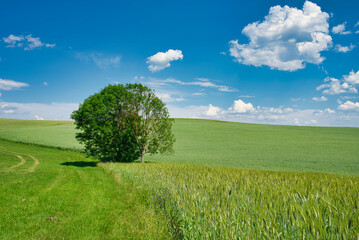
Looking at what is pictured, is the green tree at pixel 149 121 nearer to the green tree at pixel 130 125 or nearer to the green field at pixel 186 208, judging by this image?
the green tree at pixel 130 125

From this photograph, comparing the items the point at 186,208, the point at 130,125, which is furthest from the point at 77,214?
the point at 130,125

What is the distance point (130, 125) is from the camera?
2684 cm

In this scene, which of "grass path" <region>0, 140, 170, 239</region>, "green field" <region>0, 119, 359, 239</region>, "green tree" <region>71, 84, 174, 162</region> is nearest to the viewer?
"green field" <region>0, 119, 359, 239</region>

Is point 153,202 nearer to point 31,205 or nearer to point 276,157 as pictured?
point 31,205

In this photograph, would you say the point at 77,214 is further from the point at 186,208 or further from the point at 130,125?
the point at 130,125

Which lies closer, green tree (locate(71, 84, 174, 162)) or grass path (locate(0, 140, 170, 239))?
→ grass path (locate(0, 140, 170, 239))

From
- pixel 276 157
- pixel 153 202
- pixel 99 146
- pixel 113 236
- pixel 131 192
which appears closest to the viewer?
pixel 113 236

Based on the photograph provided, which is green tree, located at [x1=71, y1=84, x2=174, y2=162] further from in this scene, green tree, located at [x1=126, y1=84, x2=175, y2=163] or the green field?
the green field

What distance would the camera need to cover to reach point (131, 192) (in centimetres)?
1027

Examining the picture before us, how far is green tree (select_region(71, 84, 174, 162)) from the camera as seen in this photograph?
2627 centimetres

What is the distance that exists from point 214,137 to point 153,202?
138ft

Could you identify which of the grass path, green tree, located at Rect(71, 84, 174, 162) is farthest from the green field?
green tree, located at Rect(71, 84, 174, 162)

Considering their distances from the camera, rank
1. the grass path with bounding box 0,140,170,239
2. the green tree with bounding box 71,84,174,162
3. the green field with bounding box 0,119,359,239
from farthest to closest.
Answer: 1. the green tree with bounding box 71,84,174,162
2. the grass path with bounding box 0,140,170,239
3. the green field with bounding box 0,119,359,239

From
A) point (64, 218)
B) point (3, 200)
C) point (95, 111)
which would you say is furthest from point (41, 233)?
point (95, 111)
